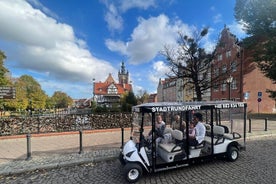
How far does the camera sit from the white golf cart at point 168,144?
4.99 m

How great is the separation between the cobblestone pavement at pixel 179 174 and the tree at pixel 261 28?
1788 centimetres

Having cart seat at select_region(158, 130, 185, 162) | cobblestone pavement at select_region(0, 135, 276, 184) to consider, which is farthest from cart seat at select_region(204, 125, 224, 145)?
cart seat at select_region(158, 130, 185, 162)

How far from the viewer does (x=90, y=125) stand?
1255 cm

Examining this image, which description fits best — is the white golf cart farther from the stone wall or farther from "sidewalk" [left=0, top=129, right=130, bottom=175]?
the stone wall

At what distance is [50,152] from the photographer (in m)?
7.66

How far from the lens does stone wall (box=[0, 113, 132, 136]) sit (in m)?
11.0

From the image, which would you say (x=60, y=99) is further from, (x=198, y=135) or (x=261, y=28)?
(x=198, y=135)

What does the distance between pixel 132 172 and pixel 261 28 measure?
23.1 meters

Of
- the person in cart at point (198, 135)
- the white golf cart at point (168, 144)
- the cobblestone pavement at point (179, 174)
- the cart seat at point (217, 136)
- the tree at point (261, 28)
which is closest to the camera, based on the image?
the cobblestone pavement at point (179, 174)

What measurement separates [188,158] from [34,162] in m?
Result: 5.03

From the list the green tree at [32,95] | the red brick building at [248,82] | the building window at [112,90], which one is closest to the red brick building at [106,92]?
the building window at [112,90]

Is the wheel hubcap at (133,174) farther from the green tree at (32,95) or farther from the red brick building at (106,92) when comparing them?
the red brick building at (106,92)

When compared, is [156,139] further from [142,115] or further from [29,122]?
[29,122]

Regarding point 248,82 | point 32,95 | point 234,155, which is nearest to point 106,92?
point 32,95
